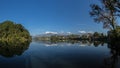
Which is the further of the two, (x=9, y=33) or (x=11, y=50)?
(x=9, y=33)

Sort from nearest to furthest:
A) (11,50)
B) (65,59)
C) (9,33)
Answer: (65,59) < (11,50) < (9,33)

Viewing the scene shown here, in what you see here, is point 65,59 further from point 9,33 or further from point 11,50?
point 9,33

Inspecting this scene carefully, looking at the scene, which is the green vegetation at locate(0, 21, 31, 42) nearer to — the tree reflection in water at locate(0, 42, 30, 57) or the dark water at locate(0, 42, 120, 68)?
the tree reflection in water at locate(0, 42, 30, 57)

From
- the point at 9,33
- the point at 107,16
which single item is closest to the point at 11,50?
the point at 107,16

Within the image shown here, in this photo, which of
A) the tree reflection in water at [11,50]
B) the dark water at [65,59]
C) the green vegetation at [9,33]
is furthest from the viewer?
the green vegetation at [9,33]

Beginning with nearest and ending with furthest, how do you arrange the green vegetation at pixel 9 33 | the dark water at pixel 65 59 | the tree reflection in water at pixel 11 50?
the dark water at pixel 65 59
the tree reflection in water at pixel 11 50
the green vegetation at pixel 9 33

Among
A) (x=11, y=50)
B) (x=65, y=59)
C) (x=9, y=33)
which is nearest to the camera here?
(x=65, y=59)

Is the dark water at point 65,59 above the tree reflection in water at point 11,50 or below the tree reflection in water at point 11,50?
below

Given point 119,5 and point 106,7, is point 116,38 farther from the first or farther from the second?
point 119,5

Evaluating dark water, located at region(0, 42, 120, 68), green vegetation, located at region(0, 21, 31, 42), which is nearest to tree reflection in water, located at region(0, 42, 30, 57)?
dark water, located at region(0, 42, 120, 68)

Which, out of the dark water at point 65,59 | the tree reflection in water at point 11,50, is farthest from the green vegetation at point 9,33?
the dark water at point 65,59

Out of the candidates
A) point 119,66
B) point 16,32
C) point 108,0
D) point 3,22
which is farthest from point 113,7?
point 3,22

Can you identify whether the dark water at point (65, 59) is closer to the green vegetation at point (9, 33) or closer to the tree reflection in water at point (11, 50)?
the tree reflection in water at point (11, 50)

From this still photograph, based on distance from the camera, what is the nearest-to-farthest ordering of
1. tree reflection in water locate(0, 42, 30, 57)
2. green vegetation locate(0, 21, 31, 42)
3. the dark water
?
the dark water
tree reflection in water locate(0, 42, 30, 57)
green vegetation locate(0, 21, 31, 42)
